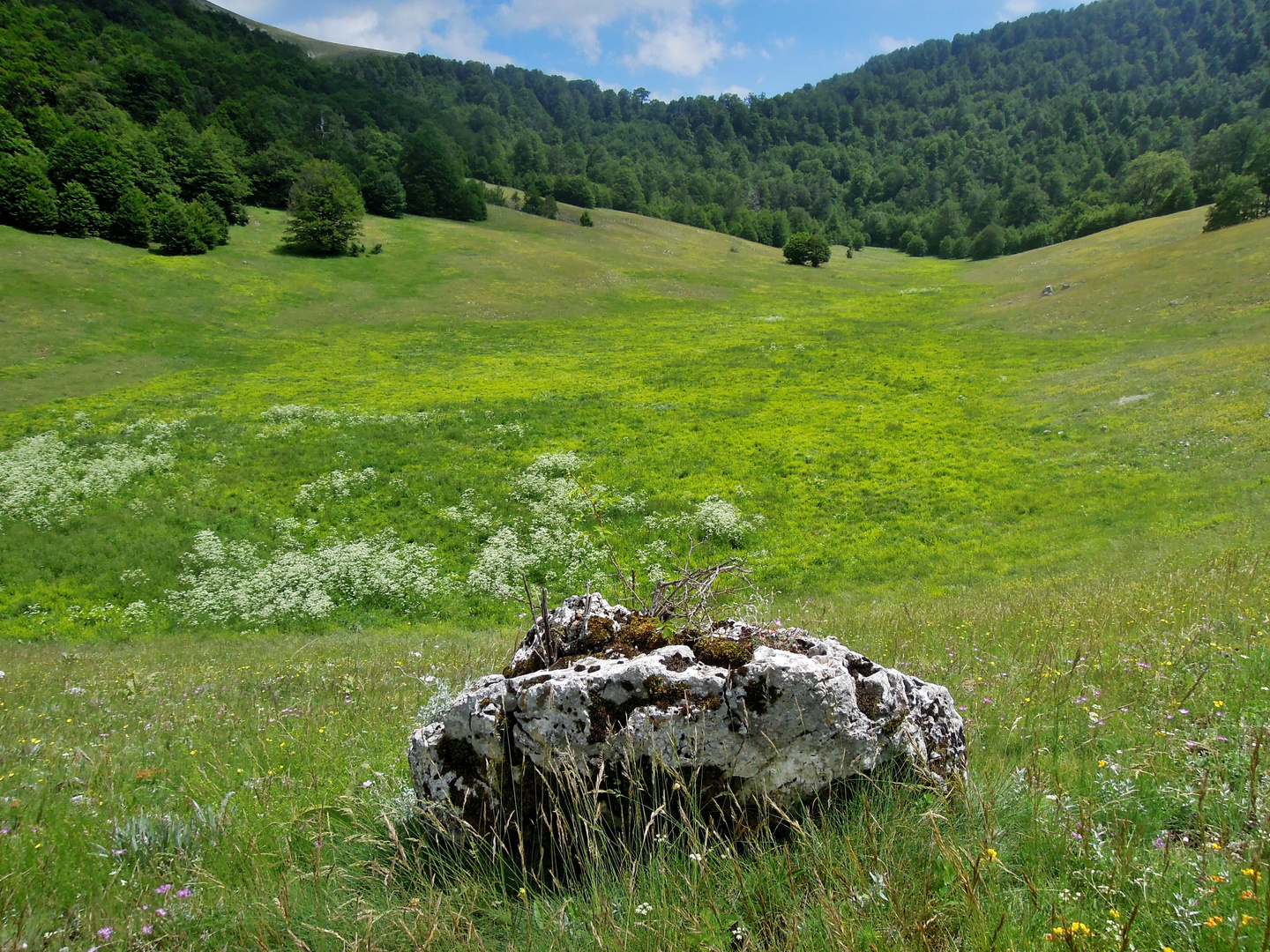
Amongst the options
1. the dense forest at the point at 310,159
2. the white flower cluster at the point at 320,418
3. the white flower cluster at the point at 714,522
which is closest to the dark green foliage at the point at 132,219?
the dense forest at the point at 310,159

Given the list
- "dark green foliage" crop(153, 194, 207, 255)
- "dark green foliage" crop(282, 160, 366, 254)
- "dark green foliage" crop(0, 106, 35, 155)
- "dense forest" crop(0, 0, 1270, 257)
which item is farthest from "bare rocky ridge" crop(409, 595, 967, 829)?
"dark green foliage" crop(282, 160, 366, 254)

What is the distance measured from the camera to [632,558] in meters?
19.5

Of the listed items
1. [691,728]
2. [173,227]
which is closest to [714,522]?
[691,728]

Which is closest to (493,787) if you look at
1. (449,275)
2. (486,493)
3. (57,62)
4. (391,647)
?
(391,647)

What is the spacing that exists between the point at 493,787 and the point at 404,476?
22.6 meters

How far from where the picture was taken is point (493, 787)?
3869mm

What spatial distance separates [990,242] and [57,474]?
147 m

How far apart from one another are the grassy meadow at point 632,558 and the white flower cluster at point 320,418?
1.07 feet

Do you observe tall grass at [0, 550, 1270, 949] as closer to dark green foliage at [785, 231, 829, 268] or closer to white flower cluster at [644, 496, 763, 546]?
white flower cluster at [644, 496, 763, 546]

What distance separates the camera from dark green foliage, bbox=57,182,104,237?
51531 millimetres

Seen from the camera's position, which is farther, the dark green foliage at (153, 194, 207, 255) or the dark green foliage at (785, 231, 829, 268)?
the dark green foliage at (785, 231, 829, 268)

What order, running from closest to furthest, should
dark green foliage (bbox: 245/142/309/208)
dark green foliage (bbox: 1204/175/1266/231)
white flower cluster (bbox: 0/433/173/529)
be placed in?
1. white flower cluster (bbox: 0/433/173/529)
2. dark green foliage (bbox: 1204/175/1266/231)
3. dark green foliage (bbox: 245/142/309/208)

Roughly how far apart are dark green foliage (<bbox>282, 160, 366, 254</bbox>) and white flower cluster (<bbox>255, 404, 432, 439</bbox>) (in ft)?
143

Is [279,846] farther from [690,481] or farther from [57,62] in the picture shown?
[57,62]
